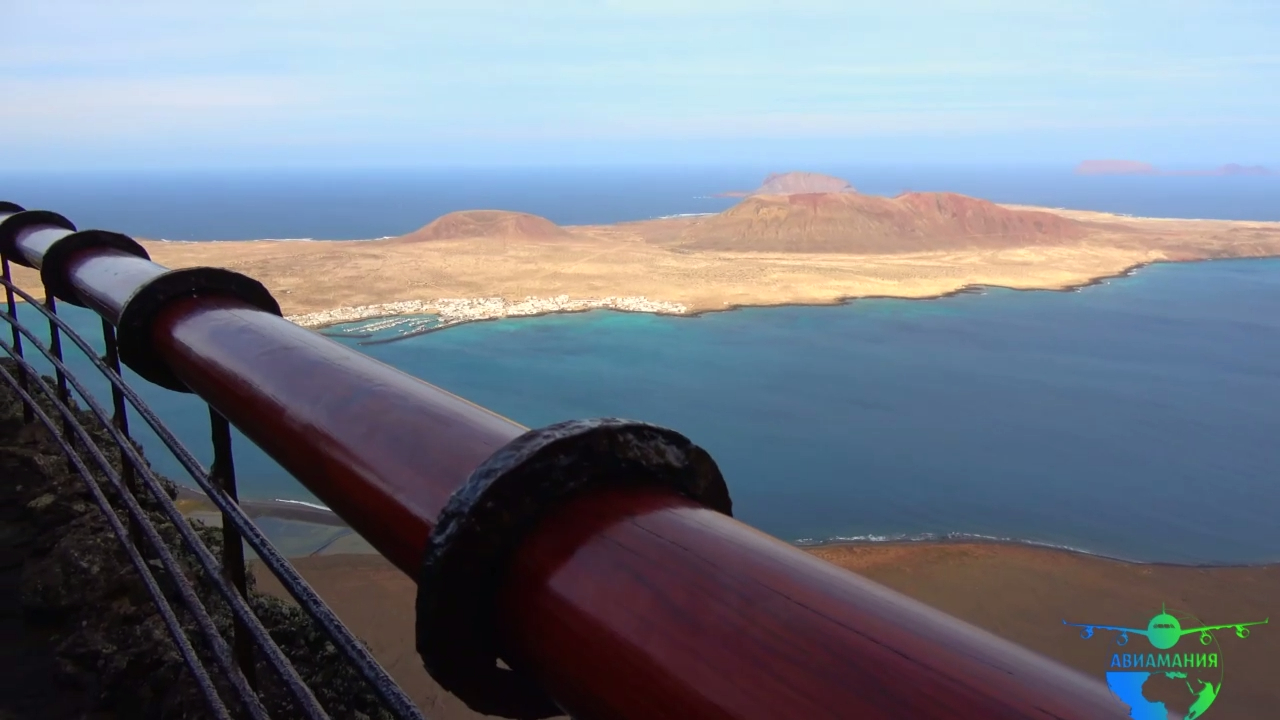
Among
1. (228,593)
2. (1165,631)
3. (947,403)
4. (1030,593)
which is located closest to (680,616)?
(228,593)

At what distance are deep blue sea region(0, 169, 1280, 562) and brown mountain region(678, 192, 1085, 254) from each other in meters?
8.46

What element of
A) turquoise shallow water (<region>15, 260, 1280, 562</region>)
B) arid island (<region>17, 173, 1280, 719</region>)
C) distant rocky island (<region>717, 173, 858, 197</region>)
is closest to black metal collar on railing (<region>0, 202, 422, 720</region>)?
arid island (<region>17, 173, 1280, 719</region>)

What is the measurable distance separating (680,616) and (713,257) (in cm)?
3018

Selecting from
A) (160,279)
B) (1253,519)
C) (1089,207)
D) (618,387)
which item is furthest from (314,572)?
(1089,207)

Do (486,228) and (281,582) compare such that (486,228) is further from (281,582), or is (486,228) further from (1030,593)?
(281,582)

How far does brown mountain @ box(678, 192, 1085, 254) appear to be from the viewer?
33.2 m

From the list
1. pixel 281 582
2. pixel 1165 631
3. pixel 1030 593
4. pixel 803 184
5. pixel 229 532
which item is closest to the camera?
pixel 281 582

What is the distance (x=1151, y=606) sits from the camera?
876cm

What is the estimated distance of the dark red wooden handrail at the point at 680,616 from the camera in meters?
0.36

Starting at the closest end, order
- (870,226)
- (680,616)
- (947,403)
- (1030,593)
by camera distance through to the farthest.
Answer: (680,616), (1030,593), (947,403), (870,226)

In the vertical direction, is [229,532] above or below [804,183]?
below

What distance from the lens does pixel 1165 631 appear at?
8.37 meters

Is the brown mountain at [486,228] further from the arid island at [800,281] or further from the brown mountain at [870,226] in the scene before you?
the brown mountain at [870,226]

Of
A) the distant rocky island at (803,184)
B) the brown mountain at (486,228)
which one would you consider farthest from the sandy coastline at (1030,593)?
the distant rocky island at (803,184)
